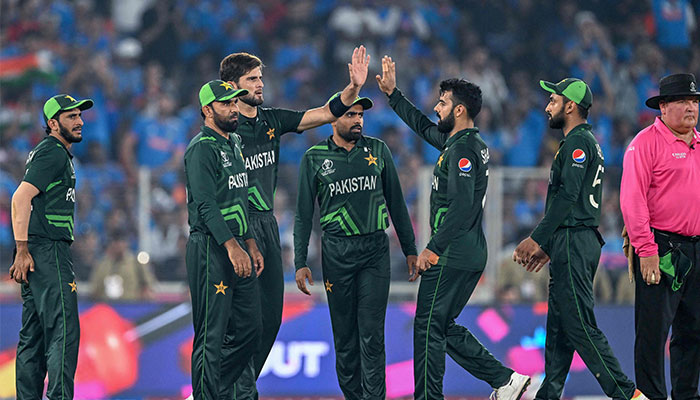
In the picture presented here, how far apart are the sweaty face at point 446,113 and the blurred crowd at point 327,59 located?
260 inches

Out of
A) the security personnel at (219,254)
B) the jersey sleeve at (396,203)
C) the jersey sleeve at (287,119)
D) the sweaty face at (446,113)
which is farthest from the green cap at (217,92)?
the sweaty face at (446,113)

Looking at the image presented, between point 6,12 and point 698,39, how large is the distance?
37.2ft

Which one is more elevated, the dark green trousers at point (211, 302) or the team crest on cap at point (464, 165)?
the team crest on cap at point (464, 165)

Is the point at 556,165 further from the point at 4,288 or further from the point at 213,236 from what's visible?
the point at 4,288

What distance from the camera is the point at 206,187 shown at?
652cm

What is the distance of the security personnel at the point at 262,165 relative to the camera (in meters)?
7.21

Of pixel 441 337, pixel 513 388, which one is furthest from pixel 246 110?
pixel 513 388

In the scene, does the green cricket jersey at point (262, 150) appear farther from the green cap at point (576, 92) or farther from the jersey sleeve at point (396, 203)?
the green cap at point (576, 92)

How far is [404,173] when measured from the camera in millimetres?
11789

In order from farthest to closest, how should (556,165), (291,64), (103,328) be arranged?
1. (291,64)
2. (103,328)
3. (556,165)

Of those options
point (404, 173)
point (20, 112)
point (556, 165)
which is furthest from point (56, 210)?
point (20, 112)

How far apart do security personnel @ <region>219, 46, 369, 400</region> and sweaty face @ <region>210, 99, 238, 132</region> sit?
18.7 inches

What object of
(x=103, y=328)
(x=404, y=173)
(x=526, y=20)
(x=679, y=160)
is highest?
(x=526, y=20)

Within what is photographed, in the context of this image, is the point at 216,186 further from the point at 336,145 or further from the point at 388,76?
the point at 388,76
